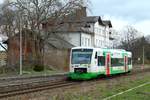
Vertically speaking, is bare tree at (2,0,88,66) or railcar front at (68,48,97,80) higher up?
bare tree at (2,0,88,66)

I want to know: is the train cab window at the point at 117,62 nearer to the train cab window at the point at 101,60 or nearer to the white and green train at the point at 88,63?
the white and green train at the point at 88,63

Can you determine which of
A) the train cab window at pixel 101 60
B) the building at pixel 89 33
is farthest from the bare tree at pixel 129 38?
the train cab window at pixel 101 60

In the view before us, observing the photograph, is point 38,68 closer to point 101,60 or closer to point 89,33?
point 101,60

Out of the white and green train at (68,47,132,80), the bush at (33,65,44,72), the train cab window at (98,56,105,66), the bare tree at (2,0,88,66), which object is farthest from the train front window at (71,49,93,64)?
the bare tree at (2,0,88,66)

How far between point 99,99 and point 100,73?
1940 centimetres

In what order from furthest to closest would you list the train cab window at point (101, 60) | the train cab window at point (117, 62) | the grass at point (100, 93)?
the train cab window at point (117, 62) → the train cab window at point (101, 60) → the grass at point (100, 93)

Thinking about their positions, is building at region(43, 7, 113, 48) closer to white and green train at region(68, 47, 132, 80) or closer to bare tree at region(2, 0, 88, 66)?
bare tree at region(2, 0, 88, 66)

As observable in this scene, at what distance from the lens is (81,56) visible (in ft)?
115

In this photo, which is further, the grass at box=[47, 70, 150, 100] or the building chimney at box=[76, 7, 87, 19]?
the building chimney at box=[76, 7, 87, 19]

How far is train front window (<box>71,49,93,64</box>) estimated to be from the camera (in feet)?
114

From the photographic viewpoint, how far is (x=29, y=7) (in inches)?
2408

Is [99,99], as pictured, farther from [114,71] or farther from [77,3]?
[77,3]

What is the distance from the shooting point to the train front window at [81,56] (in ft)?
114

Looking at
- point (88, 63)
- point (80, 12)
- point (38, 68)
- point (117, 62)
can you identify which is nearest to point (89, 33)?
point (80, 12)
